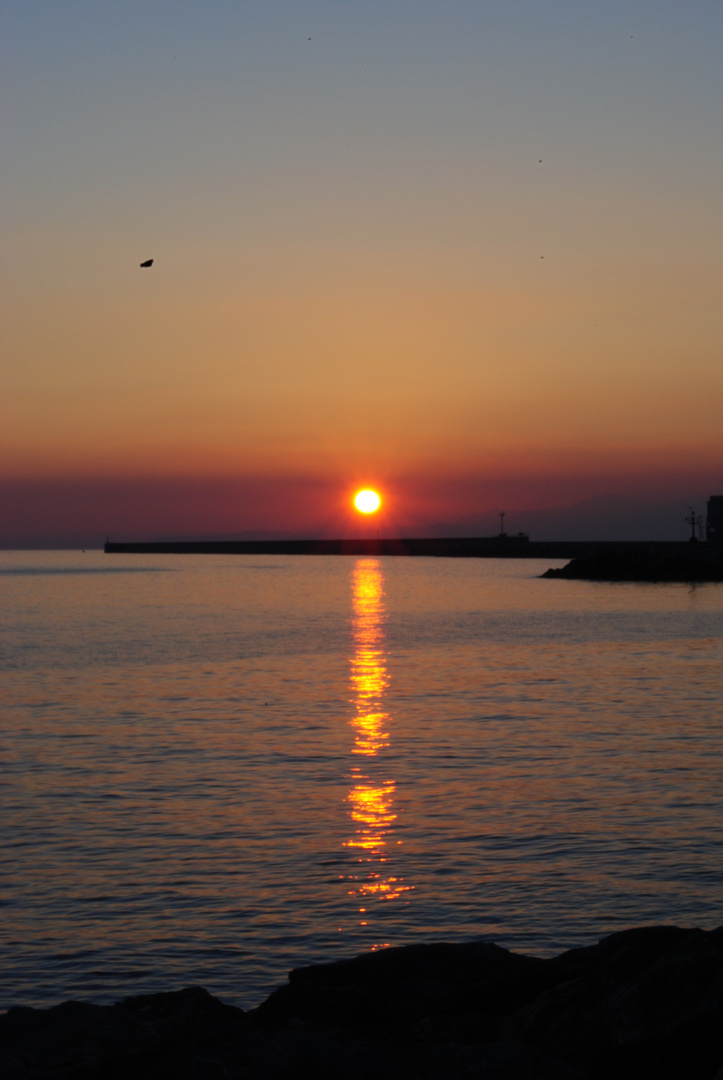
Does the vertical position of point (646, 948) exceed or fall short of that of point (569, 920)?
it exceeds it

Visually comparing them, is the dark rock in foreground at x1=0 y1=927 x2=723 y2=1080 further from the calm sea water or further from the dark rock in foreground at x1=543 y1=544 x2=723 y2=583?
the dark rock in foreground at x1=543 y1=544 x2=723 y2=583

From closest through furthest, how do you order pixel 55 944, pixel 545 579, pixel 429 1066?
pixel 429 1066, pixel 55 944, pixel 545 579

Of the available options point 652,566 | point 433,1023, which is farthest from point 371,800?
point 652,566

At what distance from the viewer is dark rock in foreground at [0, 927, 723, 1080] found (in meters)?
7.63

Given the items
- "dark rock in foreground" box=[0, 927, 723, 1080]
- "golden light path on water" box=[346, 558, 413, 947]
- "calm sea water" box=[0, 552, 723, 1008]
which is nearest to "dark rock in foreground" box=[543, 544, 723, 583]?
"calm sea water" box=[0, 552, 723, 1008]

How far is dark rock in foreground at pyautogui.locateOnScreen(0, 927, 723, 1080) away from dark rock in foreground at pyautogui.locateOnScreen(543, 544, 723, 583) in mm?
125197

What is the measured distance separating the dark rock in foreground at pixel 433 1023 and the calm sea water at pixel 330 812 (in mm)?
1581

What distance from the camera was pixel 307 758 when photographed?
75.3 ft

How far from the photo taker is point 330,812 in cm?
1798

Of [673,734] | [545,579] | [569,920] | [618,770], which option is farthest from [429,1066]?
[545,579]

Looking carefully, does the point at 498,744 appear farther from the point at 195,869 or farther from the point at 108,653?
the point at 108,653

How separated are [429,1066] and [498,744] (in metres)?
16.9

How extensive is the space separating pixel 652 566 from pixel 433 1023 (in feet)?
430

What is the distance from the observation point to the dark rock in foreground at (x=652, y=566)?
132m
